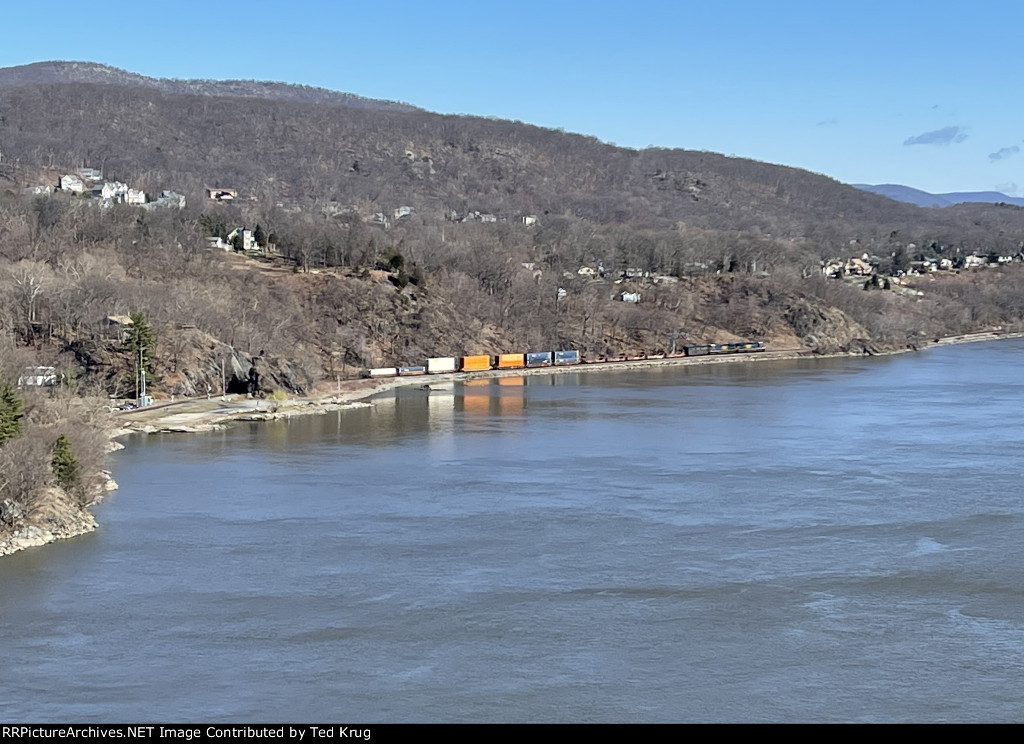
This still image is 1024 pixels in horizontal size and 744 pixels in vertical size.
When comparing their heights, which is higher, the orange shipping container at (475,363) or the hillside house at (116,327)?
the hillside house at (116,327)

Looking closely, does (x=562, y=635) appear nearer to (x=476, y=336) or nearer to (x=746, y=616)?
(x=746, y=616)

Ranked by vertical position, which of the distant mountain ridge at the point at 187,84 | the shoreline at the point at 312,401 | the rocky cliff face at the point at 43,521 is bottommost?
the rocky cliff face at the point at 43,521

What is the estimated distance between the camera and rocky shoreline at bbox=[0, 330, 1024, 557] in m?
17.3

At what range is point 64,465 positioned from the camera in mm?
18422

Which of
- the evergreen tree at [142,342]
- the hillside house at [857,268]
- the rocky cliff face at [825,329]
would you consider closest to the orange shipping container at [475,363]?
the evergreen tree at [142,342]

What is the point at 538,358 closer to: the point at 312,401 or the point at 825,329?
the point at 312,401

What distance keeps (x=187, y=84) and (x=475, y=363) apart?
363 ft

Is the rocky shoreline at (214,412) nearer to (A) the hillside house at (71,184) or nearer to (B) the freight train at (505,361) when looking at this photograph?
(B) the freight train at (505,361)

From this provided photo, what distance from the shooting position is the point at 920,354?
5597cm

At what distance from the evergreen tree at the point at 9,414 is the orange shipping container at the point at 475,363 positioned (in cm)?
2549

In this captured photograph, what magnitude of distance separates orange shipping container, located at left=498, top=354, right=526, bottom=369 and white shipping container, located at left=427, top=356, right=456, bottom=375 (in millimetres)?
2161

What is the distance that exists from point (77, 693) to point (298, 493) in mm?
9966

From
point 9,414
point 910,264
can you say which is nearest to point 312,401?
point 9,414

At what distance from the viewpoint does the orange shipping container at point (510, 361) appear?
46.1 metres
